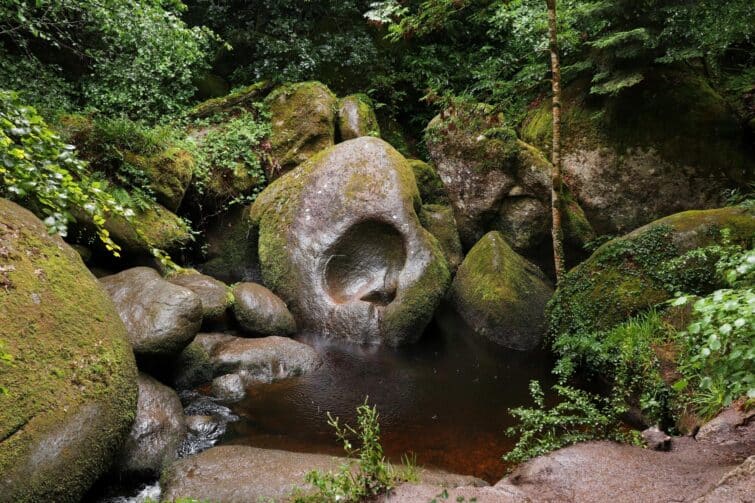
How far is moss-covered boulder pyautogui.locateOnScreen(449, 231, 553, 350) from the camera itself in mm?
8195

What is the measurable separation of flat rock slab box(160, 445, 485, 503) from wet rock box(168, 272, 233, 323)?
3.10m

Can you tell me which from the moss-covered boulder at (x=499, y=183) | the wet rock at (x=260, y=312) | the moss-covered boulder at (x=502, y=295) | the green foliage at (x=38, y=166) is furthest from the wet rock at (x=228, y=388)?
the moss-covered boulder at (x=499, y=183)

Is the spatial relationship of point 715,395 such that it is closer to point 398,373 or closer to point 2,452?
point 398,373

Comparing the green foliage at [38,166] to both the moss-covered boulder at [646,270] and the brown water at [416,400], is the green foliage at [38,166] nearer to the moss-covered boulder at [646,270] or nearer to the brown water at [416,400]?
the brown water at [416,400]

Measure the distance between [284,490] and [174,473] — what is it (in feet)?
3.85

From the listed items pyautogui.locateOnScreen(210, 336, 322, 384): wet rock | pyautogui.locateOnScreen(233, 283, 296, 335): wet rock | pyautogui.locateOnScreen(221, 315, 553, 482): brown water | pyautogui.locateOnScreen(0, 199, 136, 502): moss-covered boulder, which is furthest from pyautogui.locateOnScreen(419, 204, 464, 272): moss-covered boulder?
pyautogui.locateOnScreen(0, 199, 136, 502): moss-covered boulder

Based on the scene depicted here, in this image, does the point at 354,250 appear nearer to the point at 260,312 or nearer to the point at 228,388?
the point at 260,312

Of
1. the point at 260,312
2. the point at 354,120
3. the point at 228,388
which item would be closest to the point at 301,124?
the point at 354,120

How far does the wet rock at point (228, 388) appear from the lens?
6.08 metres

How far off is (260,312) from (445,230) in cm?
477

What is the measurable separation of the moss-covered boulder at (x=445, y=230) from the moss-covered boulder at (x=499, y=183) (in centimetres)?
36

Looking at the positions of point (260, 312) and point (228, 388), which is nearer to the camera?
point (228, 388)

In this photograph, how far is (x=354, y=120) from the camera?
11945mm

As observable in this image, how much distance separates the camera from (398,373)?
7.16 m
